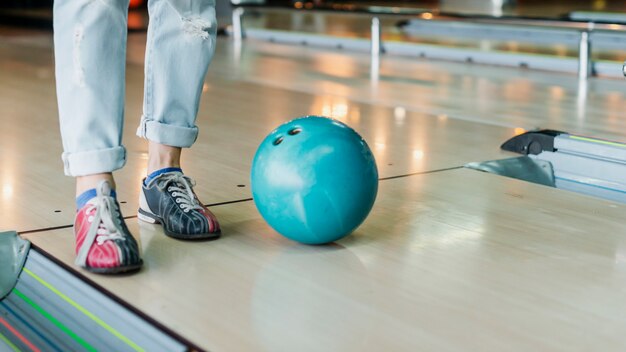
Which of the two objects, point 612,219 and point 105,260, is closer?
point 105,260

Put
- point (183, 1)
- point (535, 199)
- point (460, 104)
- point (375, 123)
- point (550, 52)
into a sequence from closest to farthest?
1. point (183, 1)
2. point (535, 199)
3. point (375, 123)
4. point (460, 104)
5. point (550, 52)

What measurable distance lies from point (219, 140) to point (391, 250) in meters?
1.03

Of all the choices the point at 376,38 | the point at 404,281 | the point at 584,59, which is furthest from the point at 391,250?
the point at 376,38

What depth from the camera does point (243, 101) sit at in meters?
2.99

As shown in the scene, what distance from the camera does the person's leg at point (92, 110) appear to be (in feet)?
4.00

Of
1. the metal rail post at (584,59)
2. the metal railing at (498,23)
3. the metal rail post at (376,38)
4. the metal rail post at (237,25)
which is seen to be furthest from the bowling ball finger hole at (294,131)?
the metal rail post at (237,25)

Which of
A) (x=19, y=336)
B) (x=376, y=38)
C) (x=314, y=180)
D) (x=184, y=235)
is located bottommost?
(x=19, y=336)

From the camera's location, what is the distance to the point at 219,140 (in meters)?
2.27

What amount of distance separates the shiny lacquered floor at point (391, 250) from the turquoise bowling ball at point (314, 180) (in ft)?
0.16

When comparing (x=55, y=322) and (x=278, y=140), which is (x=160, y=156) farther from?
(x=55, y=322)

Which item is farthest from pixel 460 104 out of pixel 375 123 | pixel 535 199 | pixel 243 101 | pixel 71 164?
pixel 71 164

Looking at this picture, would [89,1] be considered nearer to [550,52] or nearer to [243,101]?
[243,101]

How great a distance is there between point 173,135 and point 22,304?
1.16 feet

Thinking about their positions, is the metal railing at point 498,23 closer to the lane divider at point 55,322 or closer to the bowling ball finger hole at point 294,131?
the bowling ball finger hole at point 294,131
